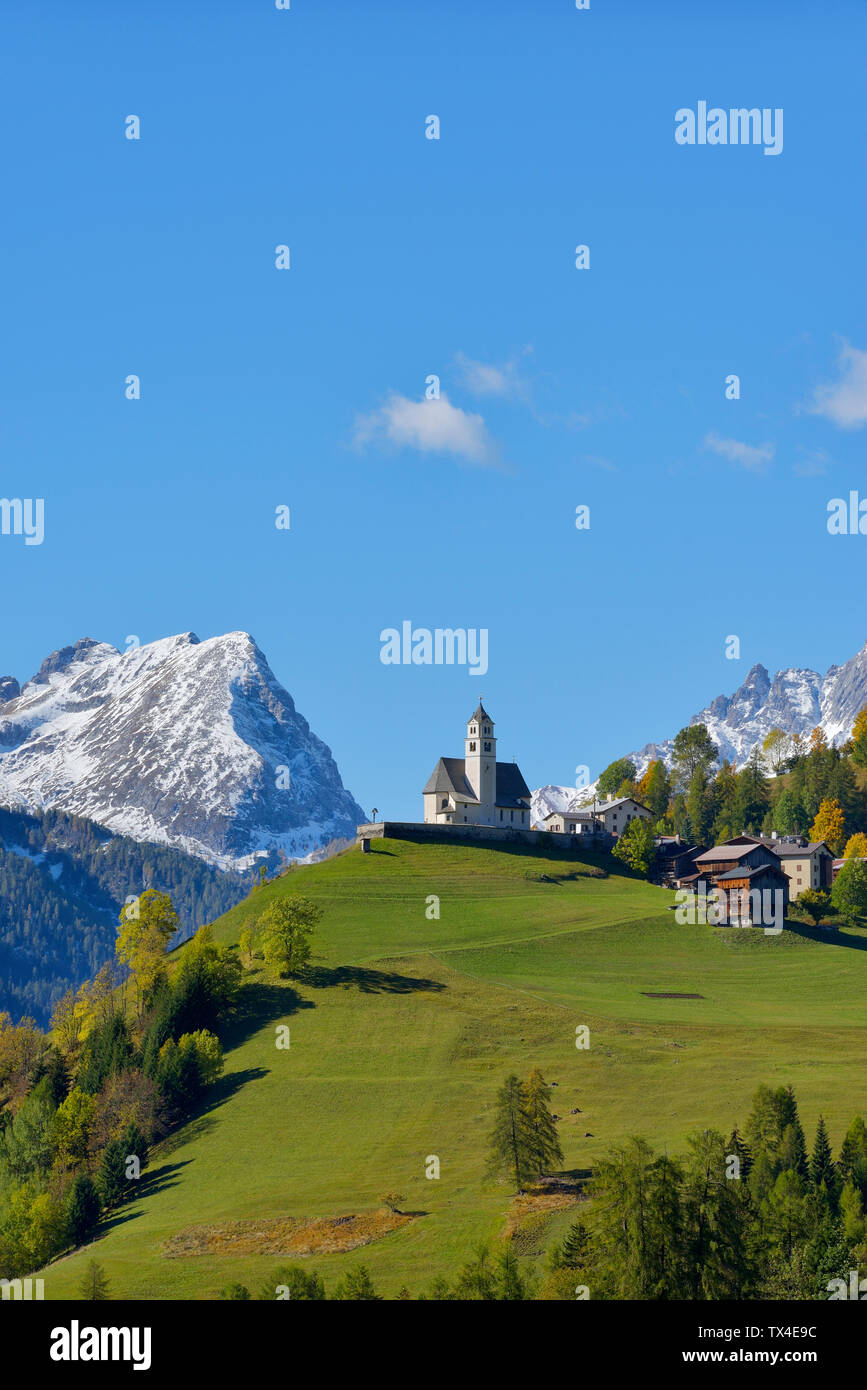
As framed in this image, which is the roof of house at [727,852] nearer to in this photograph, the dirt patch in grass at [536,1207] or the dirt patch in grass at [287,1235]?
the dirt patch in grass at [536,1207]

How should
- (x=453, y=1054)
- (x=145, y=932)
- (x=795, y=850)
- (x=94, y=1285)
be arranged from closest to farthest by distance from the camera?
1. (x=94, y=1285)
2. (x=453, y=1054)
3. (x=145, y=932)
4. (x=795, y=850)

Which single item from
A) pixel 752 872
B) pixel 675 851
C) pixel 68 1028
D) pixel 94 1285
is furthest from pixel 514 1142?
pixel 675 851

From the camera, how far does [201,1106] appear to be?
113m

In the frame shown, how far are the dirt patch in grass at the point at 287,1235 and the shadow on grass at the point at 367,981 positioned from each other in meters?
40.7

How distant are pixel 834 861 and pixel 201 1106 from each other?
301ft

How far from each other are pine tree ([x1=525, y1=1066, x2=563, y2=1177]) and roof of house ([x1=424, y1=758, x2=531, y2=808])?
316 feet

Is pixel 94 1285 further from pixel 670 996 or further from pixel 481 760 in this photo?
pixel 481 760

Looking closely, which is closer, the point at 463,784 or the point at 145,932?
the point at 145,932

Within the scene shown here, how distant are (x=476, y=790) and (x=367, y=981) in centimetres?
6454

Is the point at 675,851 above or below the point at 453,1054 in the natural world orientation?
above

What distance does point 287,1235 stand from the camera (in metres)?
85.9

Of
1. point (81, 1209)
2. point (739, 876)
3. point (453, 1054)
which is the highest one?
point (739, 876)
